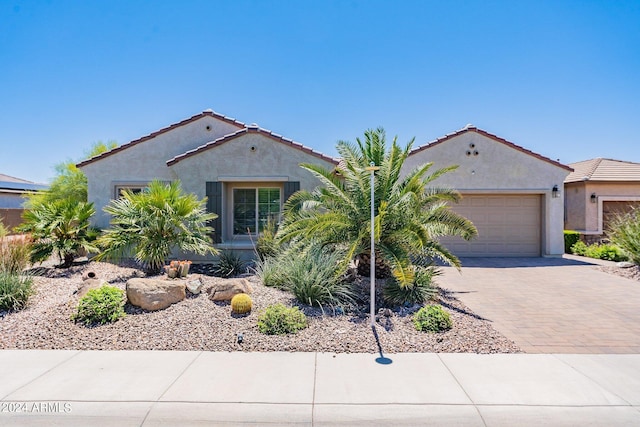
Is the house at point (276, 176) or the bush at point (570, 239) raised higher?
the house at point (276, 176)

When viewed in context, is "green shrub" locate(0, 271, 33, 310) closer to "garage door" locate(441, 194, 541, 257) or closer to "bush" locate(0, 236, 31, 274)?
"bush" locate(0, 236, 31, 274)

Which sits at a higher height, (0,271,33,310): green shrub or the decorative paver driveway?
(0,271,33,310): green shrub

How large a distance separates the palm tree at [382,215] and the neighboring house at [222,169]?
3528mm

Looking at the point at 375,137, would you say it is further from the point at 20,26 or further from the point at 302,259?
the point at 20,26

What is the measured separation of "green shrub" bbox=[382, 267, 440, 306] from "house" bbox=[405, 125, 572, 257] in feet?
24.3

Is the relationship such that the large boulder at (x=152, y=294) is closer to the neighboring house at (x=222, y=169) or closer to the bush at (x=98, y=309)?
the bush at (x=98, y=309)

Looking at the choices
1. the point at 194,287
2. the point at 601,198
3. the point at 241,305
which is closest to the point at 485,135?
the point at 601,198

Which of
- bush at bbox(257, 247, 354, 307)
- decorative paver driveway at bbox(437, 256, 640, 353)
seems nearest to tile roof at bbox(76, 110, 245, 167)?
bush at bbox(257, 247, 354, 307)

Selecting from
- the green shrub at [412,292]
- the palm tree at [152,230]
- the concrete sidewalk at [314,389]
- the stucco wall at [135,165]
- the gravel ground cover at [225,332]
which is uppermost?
the stucco wall at [135,165]

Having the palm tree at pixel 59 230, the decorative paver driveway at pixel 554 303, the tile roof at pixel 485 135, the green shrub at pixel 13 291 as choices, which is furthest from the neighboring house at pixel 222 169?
the decorative paver driveway at pixel 554 303

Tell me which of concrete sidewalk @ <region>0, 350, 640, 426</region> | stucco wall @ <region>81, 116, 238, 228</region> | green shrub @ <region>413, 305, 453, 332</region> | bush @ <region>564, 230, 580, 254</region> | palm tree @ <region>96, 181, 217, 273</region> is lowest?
concrete sidewalk @ <region>0, 350, 640, 426</region>

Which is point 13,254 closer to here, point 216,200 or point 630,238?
point 216,200

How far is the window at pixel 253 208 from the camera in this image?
13.0m

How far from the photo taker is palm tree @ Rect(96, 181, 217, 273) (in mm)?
9279
